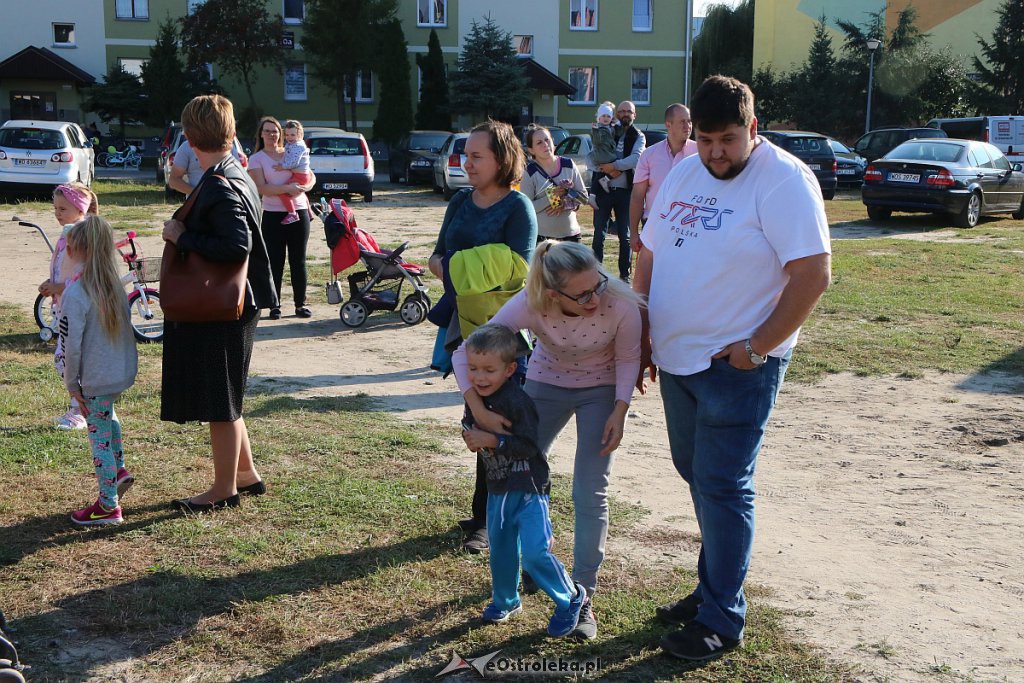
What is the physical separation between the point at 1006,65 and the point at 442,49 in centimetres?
2302

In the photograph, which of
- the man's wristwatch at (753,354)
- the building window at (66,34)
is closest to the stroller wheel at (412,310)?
the man's wristwatch at (753,354)

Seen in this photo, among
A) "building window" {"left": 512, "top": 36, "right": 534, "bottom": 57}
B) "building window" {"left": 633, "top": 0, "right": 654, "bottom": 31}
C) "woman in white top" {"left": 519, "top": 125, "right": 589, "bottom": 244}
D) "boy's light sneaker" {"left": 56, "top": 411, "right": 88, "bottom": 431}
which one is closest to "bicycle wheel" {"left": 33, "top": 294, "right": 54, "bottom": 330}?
"boy's light sneaker" {"left": 56, "top": 411, "right": 88, "bottom": 431}

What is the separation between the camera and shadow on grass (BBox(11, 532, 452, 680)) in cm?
372

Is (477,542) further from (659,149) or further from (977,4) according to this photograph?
(977,4)

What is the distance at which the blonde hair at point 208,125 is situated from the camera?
4602mm

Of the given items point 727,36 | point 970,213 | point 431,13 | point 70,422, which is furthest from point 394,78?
point 70,422

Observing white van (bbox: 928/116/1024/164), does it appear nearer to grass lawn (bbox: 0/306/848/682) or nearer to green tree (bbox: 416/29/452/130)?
green tree (bbox: 416/29/452/130)

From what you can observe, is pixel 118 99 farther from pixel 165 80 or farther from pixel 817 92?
pixel 817 92

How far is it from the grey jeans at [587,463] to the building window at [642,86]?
1723 inches

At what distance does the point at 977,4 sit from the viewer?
47031mm

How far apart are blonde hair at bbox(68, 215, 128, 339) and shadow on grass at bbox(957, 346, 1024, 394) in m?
5.79

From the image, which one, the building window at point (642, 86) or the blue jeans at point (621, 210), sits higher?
the building window at point (642, 86)

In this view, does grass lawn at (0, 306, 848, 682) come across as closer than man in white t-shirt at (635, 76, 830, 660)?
No

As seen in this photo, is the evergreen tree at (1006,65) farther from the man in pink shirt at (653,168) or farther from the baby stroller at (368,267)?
the baby stroller at (368,267)
